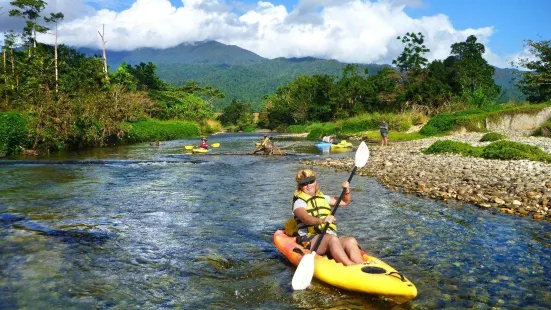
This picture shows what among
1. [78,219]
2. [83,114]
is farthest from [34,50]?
[78,219]

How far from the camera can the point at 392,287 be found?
467 cm

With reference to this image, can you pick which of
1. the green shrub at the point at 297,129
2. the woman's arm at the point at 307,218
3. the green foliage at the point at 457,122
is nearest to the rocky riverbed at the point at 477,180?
the woman's arm at the point at 307,218

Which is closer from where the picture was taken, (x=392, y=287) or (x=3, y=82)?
(x=392, y=287)

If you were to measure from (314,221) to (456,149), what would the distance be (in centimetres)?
1324

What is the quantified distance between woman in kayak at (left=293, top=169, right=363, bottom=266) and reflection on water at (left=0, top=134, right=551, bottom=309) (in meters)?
0.50

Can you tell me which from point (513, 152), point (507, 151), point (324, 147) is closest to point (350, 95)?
point (324, 147)

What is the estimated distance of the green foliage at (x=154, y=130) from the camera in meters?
32.3

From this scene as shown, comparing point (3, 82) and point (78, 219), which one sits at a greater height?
point (3, 82)

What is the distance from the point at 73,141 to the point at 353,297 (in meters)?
24.5

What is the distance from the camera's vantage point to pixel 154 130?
37094 millimetres

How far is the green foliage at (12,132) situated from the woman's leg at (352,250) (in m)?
20.7

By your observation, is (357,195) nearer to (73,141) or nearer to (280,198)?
(280,198)

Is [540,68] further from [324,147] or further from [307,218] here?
[307,218]

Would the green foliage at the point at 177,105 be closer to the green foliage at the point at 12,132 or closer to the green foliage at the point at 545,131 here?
the green foliage at the point at 12,132
